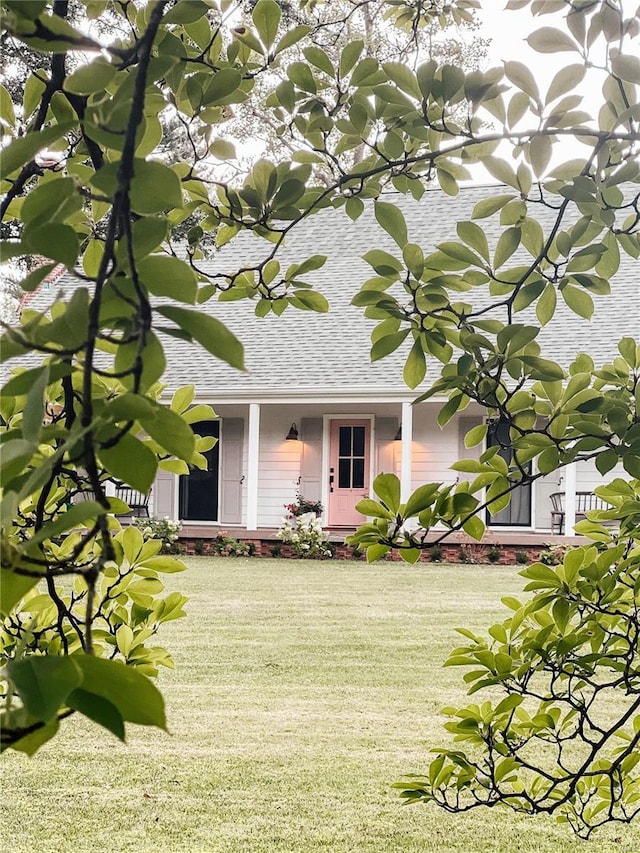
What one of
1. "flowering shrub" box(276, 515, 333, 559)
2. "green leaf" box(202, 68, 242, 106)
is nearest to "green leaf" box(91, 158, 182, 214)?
"green leaf" box(202, 68, 242, 106)

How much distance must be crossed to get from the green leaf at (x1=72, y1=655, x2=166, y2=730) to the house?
11914 millimetres

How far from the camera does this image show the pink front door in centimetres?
1365

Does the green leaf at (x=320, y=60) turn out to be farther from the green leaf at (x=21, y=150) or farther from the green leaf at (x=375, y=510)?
the green leaf at (x=21, y=150)

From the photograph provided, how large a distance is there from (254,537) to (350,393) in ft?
8.34

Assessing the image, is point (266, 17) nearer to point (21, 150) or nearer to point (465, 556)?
point (21, 150)

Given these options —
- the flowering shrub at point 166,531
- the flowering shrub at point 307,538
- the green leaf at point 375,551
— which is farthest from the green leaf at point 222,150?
the flowering shrub at point 166,531

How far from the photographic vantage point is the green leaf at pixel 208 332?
50cm

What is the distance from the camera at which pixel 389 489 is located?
126cm

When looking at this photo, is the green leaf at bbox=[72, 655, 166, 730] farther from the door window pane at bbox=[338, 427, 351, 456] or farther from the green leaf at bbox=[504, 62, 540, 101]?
the door window pane at bbox=[338, 427, 351, 456]

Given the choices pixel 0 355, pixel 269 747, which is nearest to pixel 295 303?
pixel 0 355

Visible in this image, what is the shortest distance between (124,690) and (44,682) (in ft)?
0.14

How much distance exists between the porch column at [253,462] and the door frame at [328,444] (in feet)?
3.52

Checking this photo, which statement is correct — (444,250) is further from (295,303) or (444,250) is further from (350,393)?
(350,393)

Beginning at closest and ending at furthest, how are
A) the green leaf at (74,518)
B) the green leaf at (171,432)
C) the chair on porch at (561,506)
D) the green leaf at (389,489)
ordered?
the green leaf at (74,518), the green leaf at (171,432), the green leaf at (389,489), the chair on porch at (561,506)
